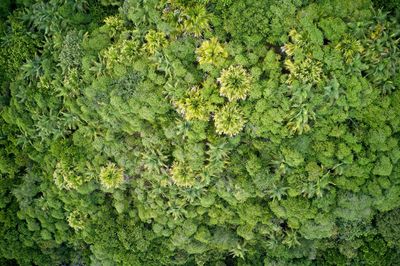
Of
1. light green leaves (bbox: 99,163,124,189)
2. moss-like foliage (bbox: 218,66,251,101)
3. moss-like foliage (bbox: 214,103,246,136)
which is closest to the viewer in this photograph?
moss-like foliage (bbox: 218,66,251,101)

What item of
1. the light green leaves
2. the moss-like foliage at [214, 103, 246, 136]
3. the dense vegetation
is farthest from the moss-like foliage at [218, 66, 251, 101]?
the light green leaves

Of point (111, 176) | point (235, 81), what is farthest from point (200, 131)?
point (111, 176)

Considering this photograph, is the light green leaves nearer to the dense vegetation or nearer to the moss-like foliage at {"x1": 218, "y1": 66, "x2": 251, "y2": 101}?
the dense vegetation

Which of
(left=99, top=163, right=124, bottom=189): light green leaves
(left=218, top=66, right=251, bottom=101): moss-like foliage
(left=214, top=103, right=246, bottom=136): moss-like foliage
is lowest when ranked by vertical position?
(left=99, top=163, right=124, bottom=189): light green leaves

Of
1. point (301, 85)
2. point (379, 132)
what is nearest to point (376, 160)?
point (379, 132)

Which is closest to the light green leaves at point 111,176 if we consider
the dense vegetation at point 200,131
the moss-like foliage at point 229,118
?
the dense vegetation at point 200,131

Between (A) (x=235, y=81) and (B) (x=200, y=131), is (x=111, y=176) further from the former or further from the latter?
(A) (x=235, y=81)

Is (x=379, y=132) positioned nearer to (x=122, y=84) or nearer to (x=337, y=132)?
(x=337, y=132)

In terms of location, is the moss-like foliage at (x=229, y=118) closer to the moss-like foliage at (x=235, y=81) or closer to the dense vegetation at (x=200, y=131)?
the dense vegetation at (x=200, y=131)
